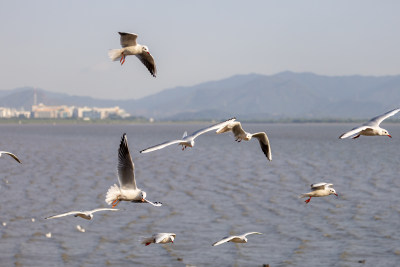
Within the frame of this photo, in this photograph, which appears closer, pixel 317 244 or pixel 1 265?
pixel 1 265

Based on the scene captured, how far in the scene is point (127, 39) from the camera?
17188 mm

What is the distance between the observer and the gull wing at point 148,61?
1744 centimetres

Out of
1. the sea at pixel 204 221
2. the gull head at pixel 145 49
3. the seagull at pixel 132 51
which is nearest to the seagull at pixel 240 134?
the seagull at pixel 132 51

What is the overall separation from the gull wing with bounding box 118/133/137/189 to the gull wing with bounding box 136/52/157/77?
129 inches

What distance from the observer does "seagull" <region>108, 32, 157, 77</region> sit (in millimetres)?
17062

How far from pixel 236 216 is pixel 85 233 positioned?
970 centimetres

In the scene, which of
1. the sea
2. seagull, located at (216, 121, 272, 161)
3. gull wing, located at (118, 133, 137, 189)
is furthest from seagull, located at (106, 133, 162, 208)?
the sea

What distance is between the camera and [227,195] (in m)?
49.6

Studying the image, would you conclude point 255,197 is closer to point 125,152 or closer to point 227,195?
point 227,195

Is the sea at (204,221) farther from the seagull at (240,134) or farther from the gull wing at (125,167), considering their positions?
the gull wing at (125,167)

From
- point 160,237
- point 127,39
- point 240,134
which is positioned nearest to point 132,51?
point 127,39

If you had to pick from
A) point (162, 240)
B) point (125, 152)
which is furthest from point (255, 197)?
point (125, 152)

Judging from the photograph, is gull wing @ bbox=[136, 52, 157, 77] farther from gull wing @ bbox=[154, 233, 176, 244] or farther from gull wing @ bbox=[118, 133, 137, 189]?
gull wing @ bbox=[154, 233, 176, 244]

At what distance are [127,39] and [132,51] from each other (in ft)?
1.23
